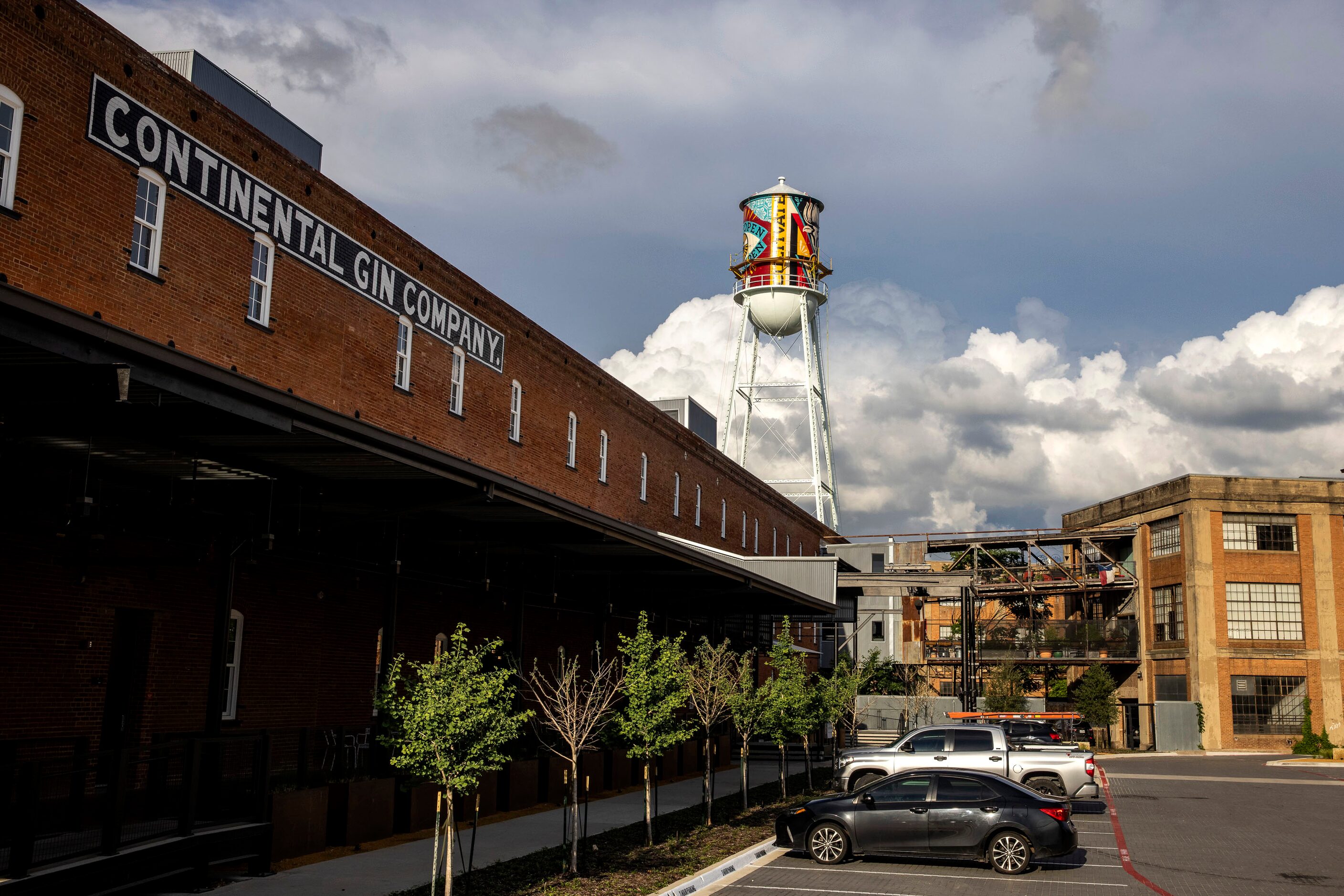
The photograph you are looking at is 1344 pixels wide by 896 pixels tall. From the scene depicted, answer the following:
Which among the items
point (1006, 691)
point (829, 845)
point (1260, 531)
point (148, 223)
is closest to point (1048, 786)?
point (829, 845)

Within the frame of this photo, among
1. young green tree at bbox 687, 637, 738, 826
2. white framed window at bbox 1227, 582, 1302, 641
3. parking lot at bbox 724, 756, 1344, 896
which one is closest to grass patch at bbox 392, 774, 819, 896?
young green tree at bbox 687, 637, 738, 826

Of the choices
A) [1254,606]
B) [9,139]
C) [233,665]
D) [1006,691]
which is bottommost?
[1006,691]

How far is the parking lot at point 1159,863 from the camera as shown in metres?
15.9

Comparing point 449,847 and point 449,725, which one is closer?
point 449,847

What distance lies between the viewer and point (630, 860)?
16.9 meters

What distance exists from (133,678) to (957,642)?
51.5 m

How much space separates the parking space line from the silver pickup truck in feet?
22.9

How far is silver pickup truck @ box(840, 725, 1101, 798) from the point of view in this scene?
24.1 meters

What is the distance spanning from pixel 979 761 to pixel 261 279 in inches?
701

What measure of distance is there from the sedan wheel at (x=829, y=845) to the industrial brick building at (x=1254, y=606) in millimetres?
42972

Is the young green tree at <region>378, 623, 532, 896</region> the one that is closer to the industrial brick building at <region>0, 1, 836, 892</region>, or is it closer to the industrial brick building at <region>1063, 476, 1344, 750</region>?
the industrial brick building at <region>0, 1, 836, 892</region>

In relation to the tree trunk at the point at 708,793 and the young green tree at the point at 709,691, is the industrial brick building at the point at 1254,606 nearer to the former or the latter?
the young green tree at the point at 709,691

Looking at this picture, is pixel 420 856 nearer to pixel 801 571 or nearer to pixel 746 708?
pixel 746 708

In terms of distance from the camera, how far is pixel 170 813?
1395 centimetres
